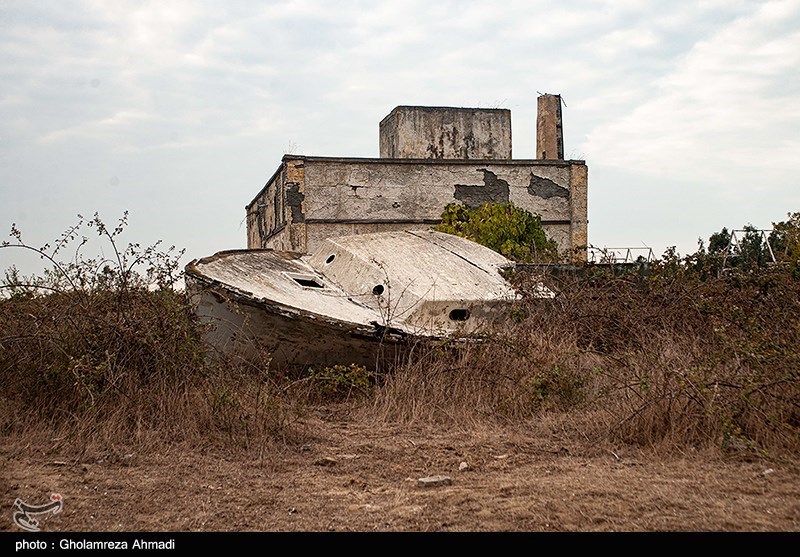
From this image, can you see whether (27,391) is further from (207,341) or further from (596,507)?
(596,507)

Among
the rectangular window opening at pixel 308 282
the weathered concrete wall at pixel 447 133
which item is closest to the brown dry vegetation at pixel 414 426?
the rectangular window opening at pixel 308 282

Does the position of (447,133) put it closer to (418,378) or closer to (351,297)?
(351,297)

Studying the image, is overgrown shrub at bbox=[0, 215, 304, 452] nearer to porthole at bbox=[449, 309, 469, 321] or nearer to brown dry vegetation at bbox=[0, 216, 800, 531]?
brown dry vegetation at bbox=[0, 216, 800, 531]

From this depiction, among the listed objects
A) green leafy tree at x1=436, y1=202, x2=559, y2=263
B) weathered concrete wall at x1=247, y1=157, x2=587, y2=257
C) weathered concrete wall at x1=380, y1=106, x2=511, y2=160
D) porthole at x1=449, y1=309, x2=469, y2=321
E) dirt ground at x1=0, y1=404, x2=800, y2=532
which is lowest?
dirt ground at x1=0, y1=404, x2=800, y2=532

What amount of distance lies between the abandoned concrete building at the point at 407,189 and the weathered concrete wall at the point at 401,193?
0.02 metres

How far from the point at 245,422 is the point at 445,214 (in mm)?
12524

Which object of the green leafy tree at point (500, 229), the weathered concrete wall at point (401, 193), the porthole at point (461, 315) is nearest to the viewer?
the porthole at point (461, 315)

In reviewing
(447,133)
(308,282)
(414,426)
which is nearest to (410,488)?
(414,426)

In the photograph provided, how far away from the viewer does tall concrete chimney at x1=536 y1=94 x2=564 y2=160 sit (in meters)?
25.1

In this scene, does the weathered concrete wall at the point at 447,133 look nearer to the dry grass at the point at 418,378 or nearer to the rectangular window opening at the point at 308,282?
the rectangular window opening at the point at 308,282

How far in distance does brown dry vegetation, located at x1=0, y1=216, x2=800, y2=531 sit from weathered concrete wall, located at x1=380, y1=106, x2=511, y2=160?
51.7 feet

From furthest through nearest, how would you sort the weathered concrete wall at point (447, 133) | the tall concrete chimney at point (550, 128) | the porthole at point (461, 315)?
the tall concrete chimney at point (550, 128) < the weathered concrete wall at point (447, 133) < the porthole at point (461, 315)

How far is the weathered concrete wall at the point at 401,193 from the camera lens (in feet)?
65.5

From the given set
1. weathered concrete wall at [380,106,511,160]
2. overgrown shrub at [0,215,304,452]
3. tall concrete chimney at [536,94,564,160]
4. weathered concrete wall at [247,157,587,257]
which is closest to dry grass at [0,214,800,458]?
overgrown shrub at [0,215,304,452]
